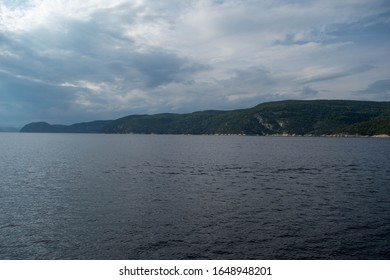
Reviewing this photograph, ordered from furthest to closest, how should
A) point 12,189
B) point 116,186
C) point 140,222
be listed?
point 116,186, point 12,189, point 140,222

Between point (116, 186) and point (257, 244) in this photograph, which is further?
point (116, 186)

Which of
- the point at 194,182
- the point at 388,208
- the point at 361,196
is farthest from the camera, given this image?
the point at 194,182

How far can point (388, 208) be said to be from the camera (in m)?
40.2

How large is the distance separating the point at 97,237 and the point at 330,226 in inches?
1042

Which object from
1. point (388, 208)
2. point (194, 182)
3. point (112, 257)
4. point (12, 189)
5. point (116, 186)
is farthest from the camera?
point (194, 182)

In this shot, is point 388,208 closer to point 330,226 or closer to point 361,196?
point 361,196

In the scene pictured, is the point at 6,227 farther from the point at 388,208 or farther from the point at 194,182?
the point at 388,208

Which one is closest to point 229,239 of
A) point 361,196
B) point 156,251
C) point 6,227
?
point 156,251

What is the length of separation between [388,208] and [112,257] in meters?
38.4

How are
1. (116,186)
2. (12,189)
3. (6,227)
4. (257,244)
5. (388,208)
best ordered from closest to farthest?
(257,244), (6,227), (388,208), (12,189), (116,186)

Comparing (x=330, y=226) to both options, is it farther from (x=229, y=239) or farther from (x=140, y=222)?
(x=140, y=222)

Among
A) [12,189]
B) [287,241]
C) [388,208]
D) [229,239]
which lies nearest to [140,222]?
[229,239]

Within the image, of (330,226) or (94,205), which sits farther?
(94,205)

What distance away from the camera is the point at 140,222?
34.2 metres
